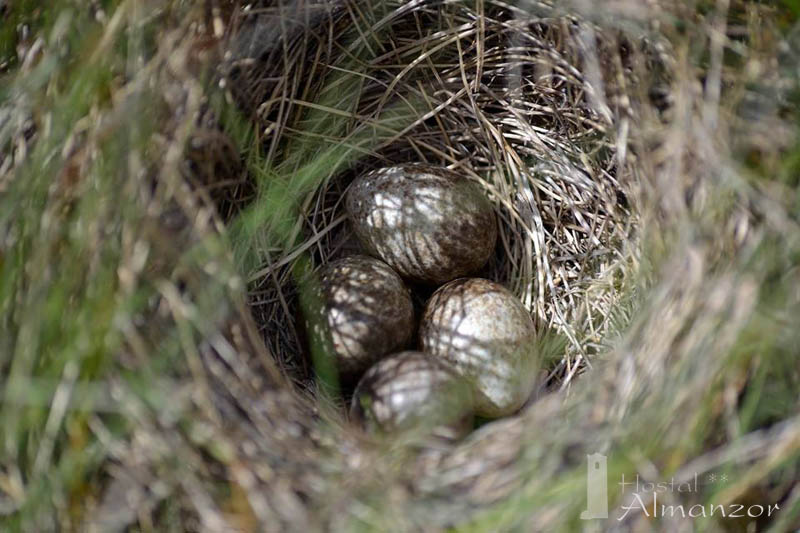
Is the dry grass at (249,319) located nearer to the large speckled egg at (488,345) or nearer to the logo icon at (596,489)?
the logo icon at (596,489)

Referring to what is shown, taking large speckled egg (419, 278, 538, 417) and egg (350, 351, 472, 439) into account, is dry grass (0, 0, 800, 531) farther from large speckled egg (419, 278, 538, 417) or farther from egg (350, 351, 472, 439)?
large speckled egg (419, 278, 538, 417)

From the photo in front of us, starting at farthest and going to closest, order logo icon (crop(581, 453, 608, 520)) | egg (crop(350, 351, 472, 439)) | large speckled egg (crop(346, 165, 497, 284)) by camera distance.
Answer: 1. large speckled egg (crop(346, 165, 497, 284))
2. egg (crop(350, 351, 472, 439))
3. logo icon (crop(581, 453, 608, 520))

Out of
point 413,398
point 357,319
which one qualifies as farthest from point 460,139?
point 413,398

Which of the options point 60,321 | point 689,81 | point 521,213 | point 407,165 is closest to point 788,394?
point 689,81

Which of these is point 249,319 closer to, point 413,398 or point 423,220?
point 413,398

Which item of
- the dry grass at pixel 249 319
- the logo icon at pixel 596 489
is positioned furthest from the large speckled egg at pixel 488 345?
the logo icon at pixel 596 489

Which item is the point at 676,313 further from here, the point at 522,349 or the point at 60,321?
the point at 60,321

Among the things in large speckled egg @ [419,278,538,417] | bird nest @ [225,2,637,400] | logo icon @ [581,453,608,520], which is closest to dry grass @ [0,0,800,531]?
logo icon @ [581,453,608,520]
